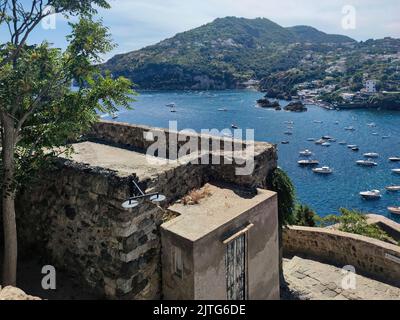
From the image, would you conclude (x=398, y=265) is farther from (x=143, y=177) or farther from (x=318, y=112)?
(x=318, y=112)

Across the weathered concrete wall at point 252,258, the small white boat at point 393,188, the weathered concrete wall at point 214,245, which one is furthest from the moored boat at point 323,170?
the weathered concrete wall at point 214,245

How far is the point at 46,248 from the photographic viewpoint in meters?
9.56

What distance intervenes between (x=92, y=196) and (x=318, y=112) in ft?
357

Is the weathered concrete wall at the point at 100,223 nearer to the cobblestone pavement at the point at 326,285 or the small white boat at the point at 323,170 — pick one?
the cobblestone pavement at the point at 326,285

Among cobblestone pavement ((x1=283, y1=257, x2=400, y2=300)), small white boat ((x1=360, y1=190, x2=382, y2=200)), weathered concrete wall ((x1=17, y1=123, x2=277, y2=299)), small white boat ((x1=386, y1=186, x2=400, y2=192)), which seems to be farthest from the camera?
small white boat ((x1=386, y1=186, x2=400, y2=192))

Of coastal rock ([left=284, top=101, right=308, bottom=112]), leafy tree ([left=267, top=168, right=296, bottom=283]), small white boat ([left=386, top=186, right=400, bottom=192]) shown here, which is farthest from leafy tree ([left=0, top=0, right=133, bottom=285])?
coastal rock ([left=284, top=101, right=308, bottom=112])

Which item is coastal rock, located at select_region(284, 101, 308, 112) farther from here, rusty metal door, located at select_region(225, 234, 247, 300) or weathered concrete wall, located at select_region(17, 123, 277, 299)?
rusty metal door, located at select_region(225, 234, 247, 300)

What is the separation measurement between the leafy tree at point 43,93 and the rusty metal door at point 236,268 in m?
4.33

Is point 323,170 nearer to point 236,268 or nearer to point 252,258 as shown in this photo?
point 252,258

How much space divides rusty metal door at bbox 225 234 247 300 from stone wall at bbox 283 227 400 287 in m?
7.26

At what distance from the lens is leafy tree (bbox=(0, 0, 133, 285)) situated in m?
7.95

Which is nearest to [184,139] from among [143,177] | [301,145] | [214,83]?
[143,177]

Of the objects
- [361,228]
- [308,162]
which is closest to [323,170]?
[308,162]

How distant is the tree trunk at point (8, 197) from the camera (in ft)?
25.8
